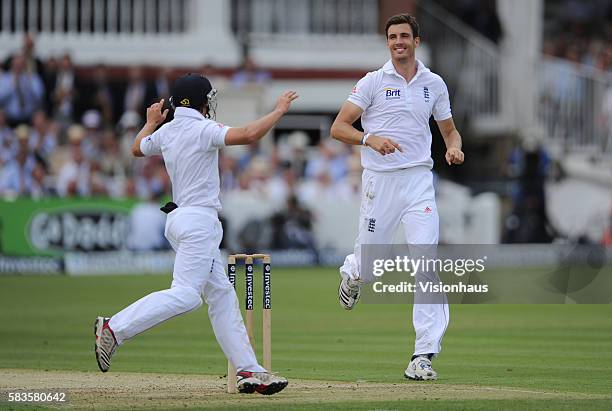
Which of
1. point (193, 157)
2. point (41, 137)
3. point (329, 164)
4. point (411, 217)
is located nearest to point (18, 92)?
point (41, 137)

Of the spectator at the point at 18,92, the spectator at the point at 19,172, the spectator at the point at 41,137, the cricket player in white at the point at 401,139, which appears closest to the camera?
the cricket player in white at the point at 401,139

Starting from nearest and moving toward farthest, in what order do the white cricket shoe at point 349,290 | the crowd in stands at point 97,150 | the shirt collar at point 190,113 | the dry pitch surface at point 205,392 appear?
the dry pitch surface at point 205,392 → the shirt collar at point 190,113 → the white cricket shoe at point 349,290 → the crowd in stands at point 97,150

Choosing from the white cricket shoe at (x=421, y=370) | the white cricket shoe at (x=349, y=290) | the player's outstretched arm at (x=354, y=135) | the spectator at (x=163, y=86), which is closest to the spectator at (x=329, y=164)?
the spectator at (x=163, y=86)

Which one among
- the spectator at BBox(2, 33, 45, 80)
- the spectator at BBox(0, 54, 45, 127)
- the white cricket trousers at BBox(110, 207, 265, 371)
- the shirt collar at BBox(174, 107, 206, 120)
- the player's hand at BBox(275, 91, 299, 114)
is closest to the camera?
the player's hand at BBox(275, 91, 299, 114)

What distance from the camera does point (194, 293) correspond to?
9.65 meters

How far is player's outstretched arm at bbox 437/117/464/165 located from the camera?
1106cm

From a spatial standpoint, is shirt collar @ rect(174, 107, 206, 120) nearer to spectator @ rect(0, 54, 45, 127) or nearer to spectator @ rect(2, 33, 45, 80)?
spectator @ rect(2, 33, 45, 80)

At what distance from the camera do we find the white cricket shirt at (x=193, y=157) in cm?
969

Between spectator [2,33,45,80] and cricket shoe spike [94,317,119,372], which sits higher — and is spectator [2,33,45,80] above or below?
above

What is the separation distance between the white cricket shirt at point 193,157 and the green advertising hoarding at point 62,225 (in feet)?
51.0

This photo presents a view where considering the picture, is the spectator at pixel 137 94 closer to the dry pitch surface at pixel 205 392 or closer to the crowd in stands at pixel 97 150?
the crowd in stands at pixel 97 150

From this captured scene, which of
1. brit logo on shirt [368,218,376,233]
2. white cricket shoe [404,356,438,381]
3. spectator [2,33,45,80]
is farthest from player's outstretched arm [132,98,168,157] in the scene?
spectator [2,33,45,80]

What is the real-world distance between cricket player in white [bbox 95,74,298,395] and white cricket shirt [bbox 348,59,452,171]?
1907 millimetres

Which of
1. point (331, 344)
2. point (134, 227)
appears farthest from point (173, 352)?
point (134, 227)
